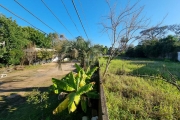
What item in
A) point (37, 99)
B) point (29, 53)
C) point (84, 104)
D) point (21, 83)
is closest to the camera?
point (84, 104)

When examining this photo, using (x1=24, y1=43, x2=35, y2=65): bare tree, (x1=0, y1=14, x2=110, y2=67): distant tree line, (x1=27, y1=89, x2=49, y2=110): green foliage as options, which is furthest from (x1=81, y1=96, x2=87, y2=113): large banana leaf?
(x1=24, y1=43, x2=35, y2=65): bare tree

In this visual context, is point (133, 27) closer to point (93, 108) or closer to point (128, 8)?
point (128, 8)

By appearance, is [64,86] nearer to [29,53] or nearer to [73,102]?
[73,102]

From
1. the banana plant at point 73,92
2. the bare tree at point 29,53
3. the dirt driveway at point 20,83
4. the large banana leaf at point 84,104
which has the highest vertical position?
the bare tree at point 29,53

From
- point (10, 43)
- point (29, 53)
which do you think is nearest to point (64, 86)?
point (10, 43)

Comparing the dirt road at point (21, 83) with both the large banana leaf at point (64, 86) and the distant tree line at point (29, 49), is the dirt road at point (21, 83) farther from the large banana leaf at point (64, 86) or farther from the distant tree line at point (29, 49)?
the large banana leaf at point (64, 86)

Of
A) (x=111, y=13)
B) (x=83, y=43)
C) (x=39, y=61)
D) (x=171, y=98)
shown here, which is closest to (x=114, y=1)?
(x=111, y=13)

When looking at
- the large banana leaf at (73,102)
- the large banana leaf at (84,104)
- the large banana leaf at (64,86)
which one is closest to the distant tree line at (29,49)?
the large banana leaf at (64,86)

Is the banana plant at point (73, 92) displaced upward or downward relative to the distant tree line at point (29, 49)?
downward

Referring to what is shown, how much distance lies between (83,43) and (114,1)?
4380mm

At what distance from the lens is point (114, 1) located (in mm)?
6656

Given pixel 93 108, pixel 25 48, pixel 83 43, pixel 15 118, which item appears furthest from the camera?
pixel 25 48

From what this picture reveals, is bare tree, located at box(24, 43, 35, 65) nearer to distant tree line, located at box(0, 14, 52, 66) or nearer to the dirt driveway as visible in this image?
distant tree line, located at box(0, 14, 52, 66)

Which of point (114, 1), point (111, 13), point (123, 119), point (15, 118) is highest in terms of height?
point (114, 1)
